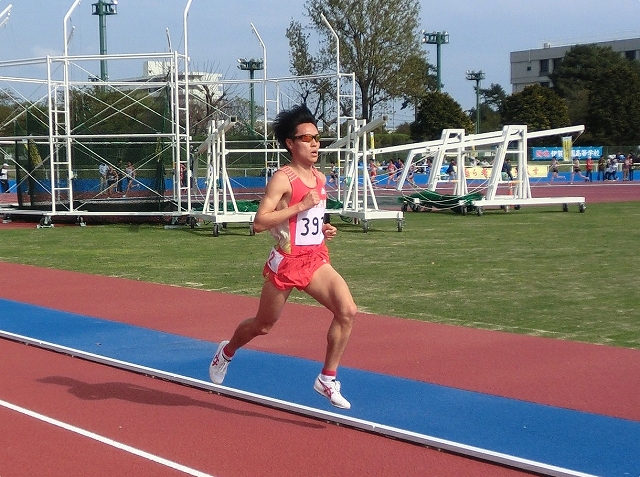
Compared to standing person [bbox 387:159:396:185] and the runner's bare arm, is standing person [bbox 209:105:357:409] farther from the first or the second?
standing person [bbox 387:159:396:185]

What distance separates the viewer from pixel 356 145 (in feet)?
70.4

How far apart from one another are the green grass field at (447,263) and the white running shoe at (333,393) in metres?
3.29

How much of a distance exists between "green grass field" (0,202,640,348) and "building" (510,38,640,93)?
8504cm

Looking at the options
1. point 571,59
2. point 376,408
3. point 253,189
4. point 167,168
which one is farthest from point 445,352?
point 571,59

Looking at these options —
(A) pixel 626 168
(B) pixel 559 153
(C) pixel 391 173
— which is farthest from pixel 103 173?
(B) pixel 559 153

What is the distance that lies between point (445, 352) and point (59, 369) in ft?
10.9

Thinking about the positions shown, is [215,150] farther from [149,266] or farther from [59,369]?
[59,369]

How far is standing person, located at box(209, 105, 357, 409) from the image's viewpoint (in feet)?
19.2

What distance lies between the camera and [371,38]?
54.4 meters

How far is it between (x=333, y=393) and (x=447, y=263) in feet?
28.6

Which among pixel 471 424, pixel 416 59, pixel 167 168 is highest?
pixel 416 59

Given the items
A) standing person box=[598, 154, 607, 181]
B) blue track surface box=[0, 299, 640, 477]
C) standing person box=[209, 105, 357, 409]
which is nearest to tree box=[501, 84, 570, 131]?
standing person box=[598, 154, 607, 181]

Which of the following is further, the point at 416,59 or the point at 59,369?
the point at 416,59

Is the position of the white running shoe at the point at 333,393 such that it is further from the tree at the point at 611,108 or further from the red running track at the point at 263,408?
the tree at the point at 611,108
